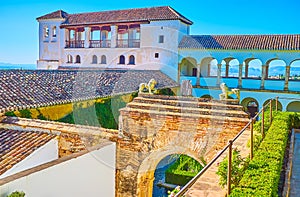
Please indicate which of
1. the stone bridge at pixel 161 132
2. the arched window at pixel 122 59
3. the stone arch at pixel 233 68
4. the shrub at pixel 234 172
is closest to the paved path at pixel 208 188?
the shrub at pixel 234 172

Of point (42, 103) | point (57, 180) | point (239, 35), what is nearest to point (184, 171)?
point (42, 103)

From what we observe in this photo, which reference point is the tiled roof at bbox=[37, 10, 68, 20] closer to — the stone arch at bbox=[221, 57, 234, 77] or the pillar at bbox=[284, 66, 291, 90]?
the stone arch at bbox=[221, 57, 234, 77]

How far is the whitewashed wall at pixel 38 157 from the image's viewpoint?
270 inches

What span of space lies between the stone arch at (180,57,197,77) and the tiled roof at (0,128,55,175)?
1931 centimetres

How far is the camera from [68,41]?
31031 mm

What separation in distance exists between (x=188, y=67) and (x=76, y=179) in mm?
21826

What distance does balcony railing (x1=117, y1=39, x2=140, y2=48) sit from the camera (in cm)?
2831

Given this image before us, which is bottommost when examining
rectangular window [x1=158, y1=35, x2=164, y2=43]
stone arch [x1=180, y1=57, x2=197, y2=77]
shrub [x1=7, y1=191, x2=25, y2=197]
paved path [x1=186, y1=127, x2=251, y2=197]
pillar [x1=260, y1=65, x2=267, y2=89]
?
shrub [x1=7, y1=191, x2=25, y2=197]

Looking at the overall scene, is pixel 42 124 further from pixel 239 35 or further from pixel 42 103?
pixel 239 35

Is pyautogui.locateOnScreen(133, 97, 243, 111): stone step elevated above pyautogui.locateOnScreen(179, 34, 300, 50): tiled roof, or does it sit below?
below

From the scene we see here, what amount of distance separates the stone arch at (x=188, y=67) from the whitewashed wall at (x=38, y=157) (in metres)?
19.3

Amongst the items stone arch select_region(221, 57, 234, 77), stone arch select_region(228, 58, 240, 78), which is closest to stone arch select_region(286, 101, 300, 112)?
stone arch select_region(228, 58, 240, 78)

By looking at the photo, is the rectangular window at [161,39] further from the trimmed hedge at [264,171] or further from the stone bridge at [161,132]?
the trimmed hedge at [264,171]

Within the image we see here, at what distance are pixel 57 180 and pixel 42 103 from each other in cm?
489
